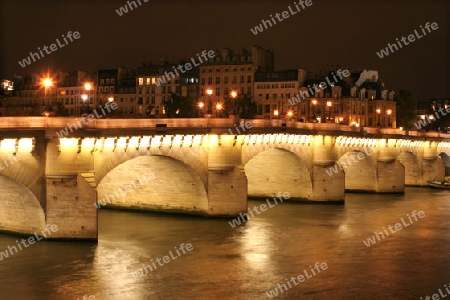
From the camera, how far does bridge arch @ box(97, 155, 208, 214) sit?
141 feet

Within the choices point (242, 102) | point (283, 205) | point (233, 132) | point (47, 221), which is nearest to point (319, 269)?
point (47, 221)

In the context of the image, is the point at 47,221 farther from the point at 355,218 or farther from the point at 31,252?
the point at 355,218

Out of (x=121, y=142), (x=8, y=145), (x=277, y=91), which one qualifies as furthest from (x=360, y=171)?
(x=8, y=145)

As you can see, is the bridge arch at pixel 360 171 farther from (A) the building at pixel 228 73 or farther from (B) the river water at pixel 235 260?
(A) the building at pixel 228 73

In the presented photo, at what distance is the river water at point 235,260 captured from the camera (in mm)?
26141

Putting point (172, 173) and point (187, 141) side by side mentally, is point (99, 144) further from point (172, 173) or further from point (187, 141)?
point (172, 173)

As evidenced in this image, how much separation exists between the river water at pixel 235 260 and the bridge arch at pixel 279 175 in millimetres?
8724

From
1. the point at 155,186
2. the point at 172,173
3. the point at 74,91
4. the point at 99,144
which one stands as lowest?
the point at 155,186

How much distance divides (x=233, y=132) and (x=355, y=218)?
9.81 metres

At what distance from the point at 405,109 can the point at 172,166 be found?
257ft

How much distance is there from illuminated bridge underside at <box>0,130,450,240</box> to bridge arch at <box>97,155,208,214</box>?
0.07 m

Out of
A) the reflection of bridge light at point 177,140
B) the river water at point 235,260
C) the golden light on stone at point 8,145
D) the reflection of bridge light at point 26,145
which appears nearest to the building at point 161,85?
the river water at point 235,260

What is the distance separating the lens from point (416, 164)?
78875 mm

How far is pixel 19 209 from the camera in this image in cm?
3316
